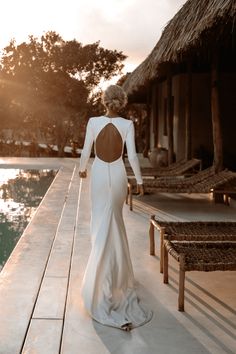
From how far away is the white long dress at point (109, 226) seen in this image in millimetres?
3170

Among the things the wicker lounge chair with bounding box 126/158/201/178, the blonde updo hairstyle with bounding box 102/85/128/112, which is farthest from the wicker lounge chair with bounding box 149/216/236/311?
the wicker lounge chair with bounding box 126/158/201/178

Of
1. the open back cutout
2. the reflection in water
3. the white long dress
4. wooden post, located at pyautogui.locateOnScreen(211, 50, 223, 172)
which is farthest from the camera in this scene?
wooden post, located at pyautogui.locateOnScreen(211, 50, 223, 172)

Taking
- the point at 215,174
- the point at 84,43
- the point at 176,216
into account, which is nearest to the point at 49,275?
the point at 176,216

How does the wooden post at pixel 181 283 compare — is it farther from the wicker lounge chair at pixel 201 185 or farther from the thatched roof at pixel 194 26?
the wicker lounge chair at pixel 201 185

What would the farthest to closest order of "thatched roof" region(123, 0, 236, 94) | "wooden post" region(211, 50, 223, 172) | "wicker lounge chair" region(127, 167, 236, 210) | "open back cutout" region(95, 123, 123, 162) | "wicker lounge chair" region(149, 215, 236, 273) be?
"wooden post" region(211, 50, 223, 172) → "wicker lounge chair" region(127, 167, 236, 210) → "thatched roof" region(123, 0, 236, 94) → "wicker lounge chair" region(149, 215, 236, 273) → "open back cutout" region(95, 123, 123, 162)

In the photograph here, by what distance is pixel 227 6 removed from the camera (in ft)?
17.1

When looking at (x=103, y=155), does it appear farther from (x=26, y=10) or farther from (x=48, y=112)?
(x=48, y=112)

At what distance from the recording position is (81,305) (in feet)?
10.8

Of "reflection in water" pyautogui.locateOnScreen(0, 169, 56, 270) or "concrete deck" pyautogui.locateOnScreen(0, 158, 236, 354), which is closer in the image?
"concrete deck" pyautogui.locateOnScreen(0, 158, 236, 354)

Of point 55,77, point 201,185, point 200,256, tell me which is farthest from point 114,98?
point 55,77

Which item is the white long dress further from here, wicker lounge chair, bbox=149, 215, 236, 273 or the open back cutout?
wicker lounge chair, bbox=149, 215, 236, 273

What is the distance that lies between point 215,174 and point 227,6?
2769 mm

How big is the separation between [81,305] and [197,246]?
1.03 m

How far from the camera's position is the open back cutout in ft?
10.8
